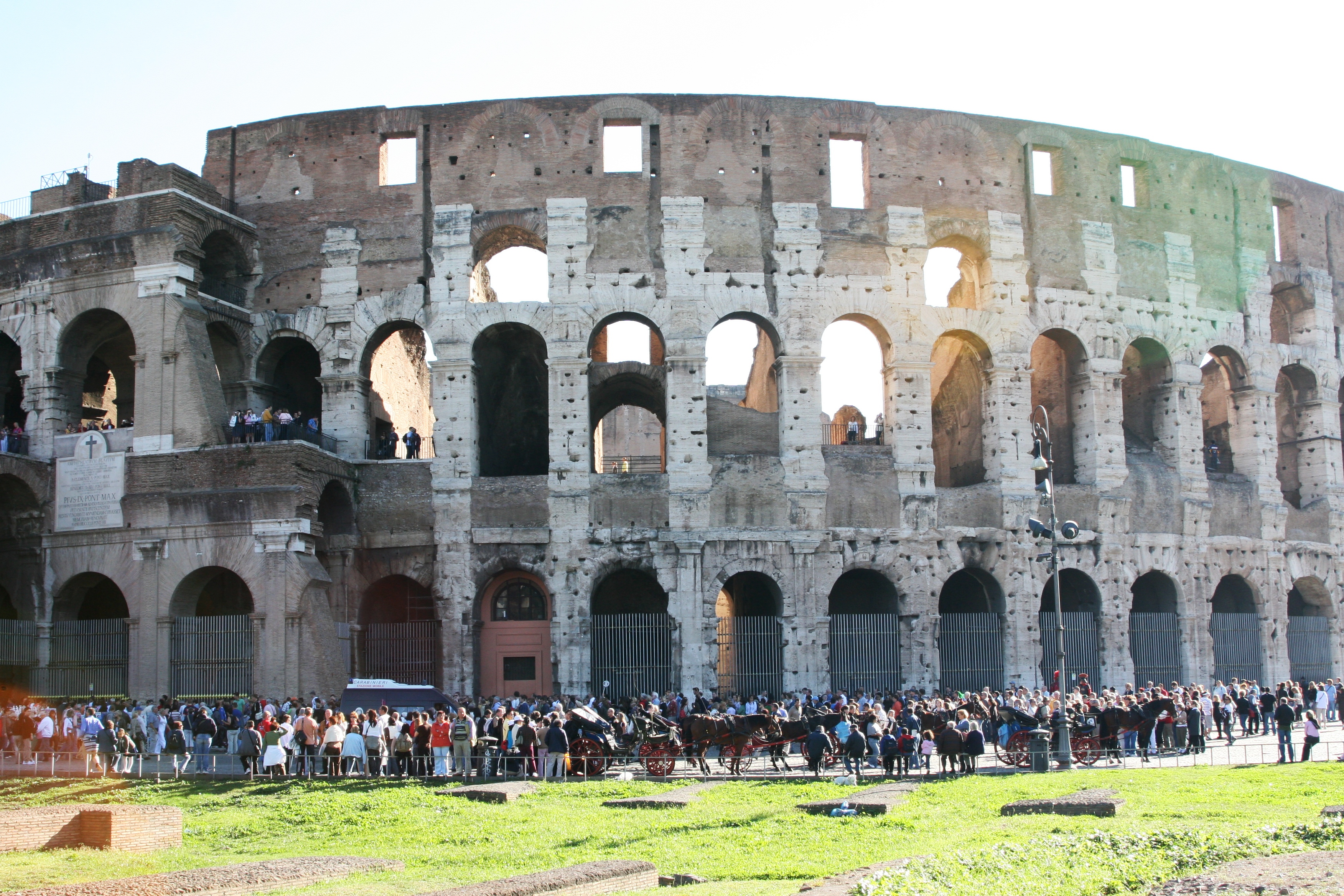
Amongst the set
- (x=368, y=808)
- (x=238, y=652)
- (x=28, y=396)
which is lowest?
(x=368, y=808)

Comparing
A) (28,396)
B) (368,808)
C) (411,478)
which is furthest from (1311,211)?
(28,396)

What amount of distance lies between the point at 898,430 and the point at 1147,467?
18.1 ft

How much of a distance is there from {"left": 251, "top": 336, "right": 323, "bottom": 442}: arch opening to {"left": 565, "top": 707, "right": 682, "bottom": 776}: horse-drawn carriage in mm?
9622

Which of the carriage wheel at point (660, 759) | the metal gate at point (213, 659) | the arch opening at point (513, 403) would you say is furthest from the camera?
the arch opening at point (513, 403)

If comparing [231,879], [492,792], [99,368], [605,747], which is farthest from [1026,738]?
[99,368]

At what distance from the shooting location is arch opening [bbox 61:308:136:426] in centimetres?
2497

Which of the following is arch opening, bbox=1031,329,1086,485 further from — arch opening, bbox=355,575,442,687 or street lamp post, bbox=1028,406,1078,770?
arch opening, bbox=355,575,442,687

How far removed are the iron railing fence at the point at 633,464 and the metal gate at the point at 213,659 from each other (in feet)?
25.0

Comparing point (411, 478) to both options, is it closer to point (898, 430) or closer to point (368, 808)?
point (898, 430)

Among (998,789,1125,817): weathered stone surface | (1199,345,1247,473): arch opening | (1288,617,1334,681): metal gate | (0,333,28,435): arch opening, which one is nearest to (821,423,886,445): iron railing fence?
(1199,345,1247,473): arch opening

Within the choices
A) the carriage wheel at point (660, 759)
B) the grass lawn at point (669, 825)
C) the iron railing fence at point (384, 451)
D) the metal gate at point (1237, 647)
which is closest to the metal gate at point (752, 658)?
the iron railing fence at point (384, 451)

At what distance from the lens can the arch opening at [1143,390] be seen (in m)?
27.0

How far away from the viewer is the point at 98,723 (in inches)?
749

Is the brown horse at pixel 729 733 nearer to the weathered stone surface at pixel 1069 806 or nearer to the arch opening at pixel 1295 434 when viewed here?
the weathered stone surface at pixel 1069 806
